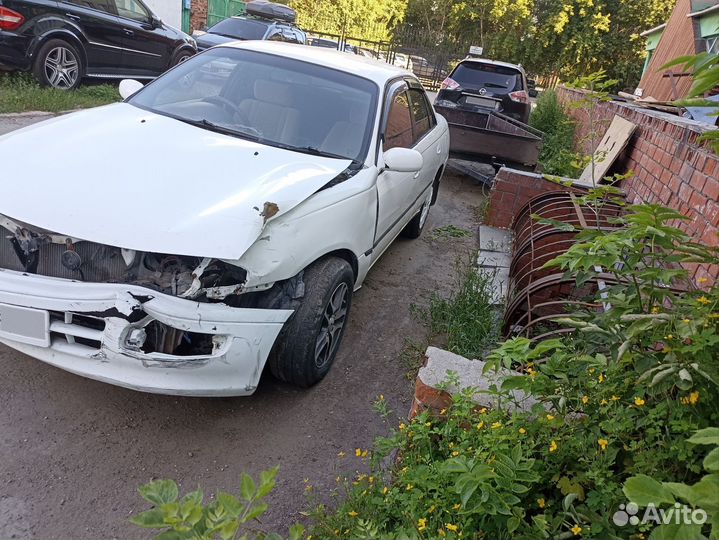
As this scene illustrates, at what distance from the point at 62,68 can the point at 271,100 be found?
6226 millimetres

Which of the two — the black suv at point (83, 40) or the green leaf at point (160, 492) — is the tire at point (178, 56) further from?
the green leaf at point (160, 492)

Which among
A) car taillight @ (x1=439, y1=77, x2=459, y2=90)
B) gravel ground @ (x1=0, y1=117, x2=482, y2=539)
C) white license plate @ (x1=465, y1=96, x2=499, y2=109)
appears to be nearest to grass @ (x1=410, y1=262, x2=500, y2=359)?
gravel ground @ (x1=0, y1=117, x2=482, y2=539)

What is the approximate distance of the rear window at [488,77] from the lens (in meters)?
9.38

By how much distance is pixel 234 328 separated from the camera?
96.3 inches

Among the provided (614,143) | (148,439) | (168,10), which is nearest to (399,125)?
(614,143)

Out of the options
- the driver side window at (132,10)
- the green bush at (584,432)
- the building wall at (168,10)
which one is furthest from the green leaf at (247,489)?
the building wall at (168,10)

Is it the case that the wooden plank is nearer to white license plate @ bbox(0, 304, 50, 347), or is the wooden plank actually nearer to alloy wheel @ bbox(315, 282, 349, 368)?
alloy wheel @ bbox(315, 282, 349, 368)

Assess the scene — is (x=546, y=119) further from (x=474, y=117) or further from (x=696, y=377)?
(x=696, y=377)

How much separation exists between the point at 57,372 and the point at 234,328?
1241mm

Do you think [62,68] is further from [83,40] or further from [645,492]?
[645,492]

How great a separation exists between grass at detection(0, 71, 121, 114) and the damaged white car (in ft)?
15.3

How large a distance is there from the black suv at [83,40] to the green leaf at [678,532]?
8.75 meters

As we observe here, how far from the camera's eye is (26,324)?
2402 millimetres

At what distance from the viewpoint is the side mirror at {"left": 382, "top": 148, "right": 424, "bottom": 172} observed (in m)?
3.60
